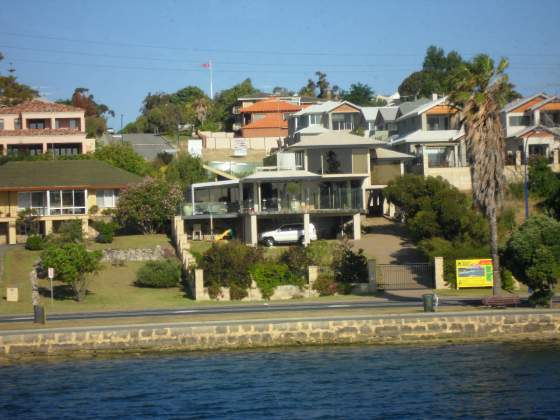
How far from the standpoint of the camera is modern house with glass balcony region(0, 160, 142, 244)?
69125 millimetres

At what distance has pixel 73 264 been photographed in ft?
164

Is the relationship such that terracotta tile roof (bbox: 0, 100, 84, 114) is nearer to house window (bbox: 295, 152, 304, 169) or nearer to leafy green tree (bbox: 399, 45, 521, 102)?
house window (bbox: 295, 152, 304, 169)

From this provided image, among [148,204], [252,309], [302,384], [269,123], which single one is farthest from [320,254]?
[269,123]

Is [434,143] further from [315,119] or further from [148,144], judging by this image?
[148,144]

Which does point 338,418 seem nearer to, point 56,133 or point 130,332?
point 130,332

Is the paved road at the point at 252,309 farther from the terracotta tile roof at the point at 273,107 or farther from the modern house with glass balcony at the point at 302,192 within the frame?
the terracotta tile roof at the point at 273,107

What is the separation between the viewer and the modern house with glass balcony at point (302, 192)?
64.1 metres

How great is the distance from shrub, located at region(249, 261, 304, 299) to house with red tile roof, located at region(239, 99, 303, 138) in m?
63.4

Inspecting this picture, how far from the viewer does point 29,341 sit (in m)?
37.8

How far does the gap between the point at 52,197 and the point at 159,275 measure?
20.9 meters

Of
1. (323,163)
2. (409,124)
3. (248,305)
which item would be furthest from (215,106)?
(248,305)

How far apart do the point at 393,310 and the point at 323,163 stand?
2732 centimetres

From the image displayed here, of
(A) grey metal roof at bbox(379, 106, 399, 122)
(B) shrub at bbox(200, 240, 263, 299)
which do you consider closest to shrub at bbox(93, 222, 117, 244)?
(B) shrub at bbox(200, 240, 263, 299)

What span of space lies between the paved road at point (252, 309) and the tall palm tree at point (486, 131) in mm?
4196
